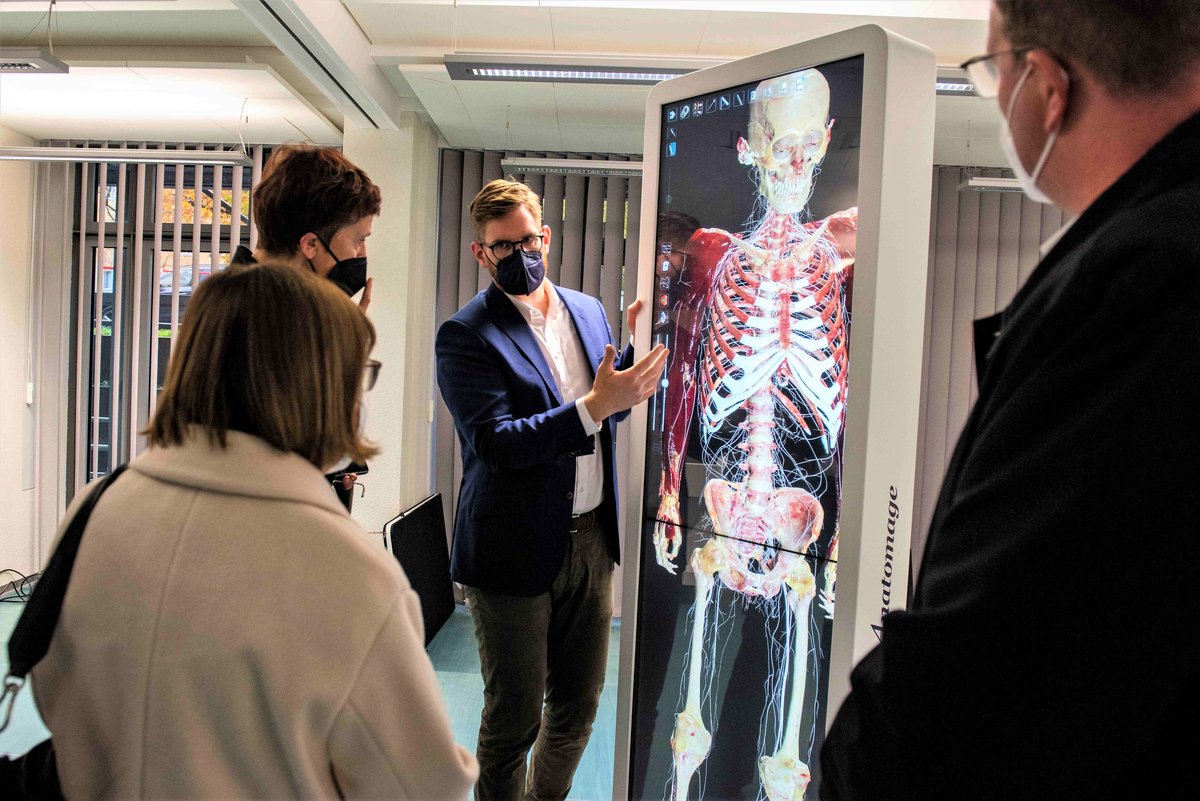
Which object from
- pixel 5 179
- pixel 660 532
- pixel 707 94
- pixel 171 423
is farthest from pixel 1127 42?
pixel 5 179

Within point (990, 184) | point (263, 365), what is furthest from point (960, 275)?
point (263, 365)

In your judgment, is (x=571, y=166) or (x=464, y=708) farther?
(x=571, y=166)

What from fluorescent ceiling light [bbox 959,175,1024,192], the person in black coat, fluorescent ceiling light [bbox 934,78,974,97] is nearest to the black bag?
the person in black coat

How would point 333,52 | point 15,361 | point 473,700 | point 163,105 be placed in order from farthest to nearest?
point 15,361
point 163,105
point 473,700
point 333,52

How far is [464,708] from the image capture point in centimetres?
334

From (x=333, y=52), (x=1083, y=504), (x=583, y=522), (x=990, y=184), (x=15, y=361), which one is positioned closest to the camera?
(x=1083, y=504)

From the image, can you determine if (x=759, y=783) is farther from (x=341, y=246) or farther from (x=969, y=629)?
(x=341, y=246)

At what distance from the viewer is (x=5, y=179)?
444 centimetres

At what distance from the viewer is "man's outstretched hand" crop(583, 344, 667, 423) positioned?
1.67 meters

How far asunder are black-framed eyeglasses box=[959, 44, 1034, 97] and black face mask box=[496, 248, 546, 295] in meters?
1.29

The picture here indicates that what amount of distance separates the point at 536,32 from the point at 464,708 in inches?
108

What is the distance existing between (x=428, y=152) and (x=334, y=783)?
4.02m

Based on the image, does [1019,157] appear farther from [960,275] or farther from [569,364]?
[960,275]

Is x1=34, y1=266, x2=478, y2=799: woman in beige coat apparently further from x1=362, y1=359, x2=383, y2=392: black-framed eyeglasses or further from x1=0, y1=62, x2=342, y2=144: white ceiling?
x1=0, y1=62, x2=342, y2=144: white ceiling
